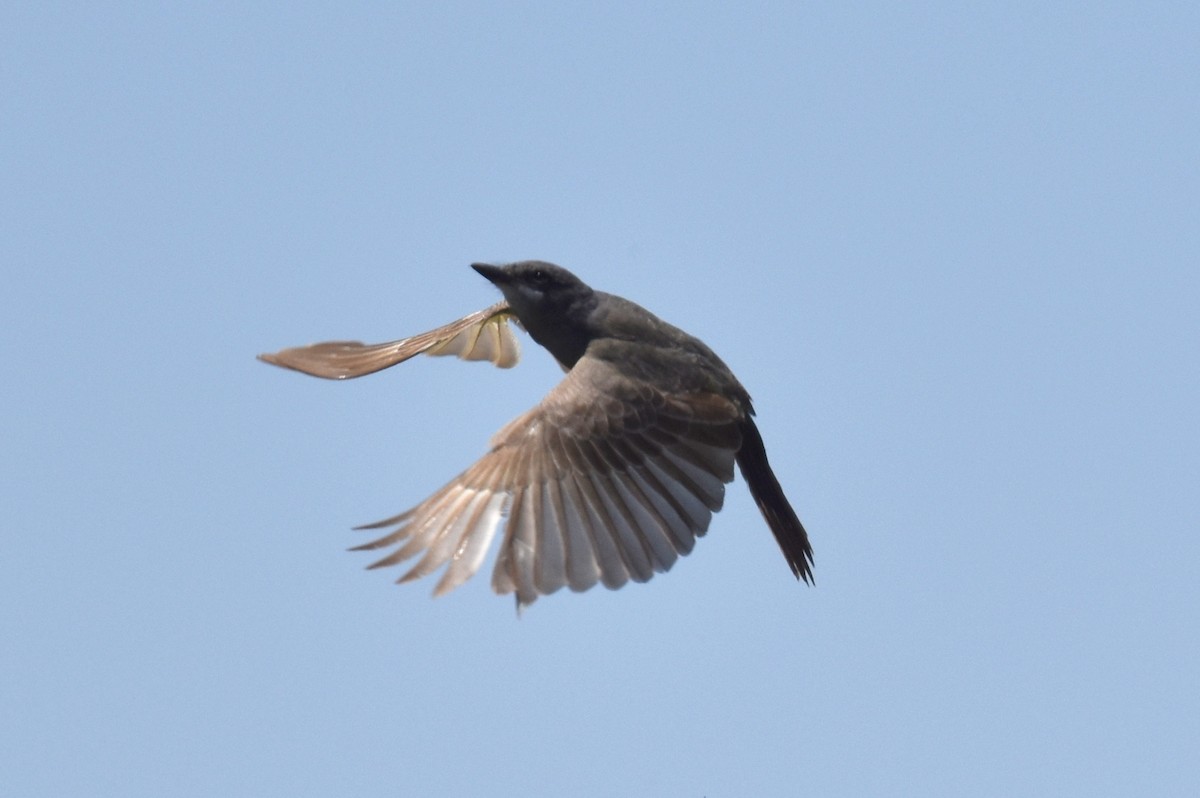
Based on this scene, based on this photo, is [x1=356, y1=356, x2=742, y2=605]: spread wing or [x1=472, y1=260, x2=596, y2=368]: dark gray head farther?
[x1=472, y1=260, x2=596, y2=368]: dark gray head

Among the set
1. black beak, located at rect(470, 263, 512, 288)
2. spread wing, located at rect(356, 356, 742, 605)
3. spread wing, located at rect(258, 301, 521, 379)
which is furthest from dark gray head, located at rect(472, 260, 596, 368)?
spread wing, located at rect(258, 301, 521, 379)

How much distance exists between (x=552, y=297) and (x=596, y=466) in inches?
63.2

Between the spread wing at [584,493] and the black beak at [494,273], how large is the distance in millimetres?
972

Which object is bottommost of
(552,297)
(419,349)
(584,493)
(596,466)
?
(584,493)

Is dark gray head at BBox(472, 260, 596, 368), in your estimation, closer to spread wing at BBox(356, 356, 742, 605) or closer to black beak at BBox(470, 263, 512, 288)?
black beak at BBox(470, 263, 512, 288)

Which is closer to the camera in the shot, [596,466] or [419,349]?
[596,466]

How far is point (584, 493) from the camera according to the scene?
991 centimetres

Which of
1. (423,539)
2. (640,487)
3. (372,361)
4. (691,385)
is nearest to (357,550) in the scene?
(423,539)

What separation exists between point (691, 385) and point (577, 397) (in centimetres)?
82

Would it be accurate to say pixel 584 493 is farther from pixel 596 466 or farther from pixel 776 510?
pixel 776 510

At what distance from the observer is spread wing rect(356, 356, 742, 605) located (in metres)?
9.38

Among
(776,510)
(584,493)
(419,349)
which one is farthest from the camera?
(419,349)

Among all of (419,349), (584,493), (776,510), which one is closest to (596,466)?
(584,493)

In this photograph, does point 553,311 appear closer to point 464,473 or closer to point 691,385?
point 691,385
